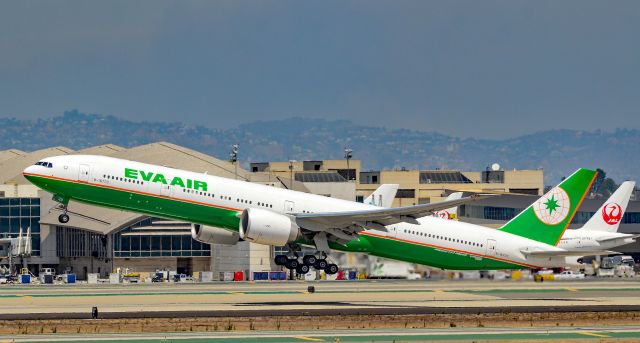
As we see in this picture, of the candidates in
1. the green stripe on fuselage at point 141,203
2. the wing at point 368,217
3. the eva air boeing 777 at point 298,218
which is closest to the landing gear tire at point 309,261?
the eva air boeing 777 at point 298,218

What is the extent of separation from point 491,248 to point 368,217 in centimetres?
1067

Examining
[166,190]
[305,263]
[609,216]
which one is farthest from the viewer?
[609,216]

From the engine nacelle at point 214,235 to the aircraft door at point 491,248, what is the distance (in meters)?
16.4

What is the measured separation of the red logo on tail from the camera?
3890 inches

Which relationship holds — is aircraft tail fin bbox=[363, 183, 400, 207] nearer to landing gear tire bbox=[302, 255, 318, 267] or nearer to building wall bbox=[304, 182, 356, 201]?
landing gear tire bbox=[302, 255, 318, 267]

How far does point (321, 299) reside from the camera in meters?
78.0

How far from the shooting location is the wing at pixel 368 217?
7012 cm

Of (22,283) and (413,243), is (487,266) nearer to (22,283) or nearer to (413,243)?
(413,243)

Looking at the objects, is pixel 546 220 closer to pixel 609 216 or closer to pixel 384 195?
pixel 609 216

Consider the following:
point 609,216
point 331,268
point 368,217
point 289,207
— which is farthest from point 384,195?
point 368,217

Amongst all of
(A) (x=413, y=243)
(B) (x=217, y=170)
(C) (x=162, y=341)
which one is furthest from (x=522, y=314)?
(B) (x=217, y=170)

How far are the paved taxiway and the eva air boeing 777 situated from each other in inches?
108

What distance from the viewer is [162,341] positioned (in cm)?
5212

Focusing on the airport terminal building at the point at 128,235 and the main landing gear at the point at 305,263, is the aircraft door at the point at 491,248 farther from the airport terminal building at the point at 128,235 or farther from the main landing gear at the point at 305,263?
the airport terminal building at the point at 128,235
